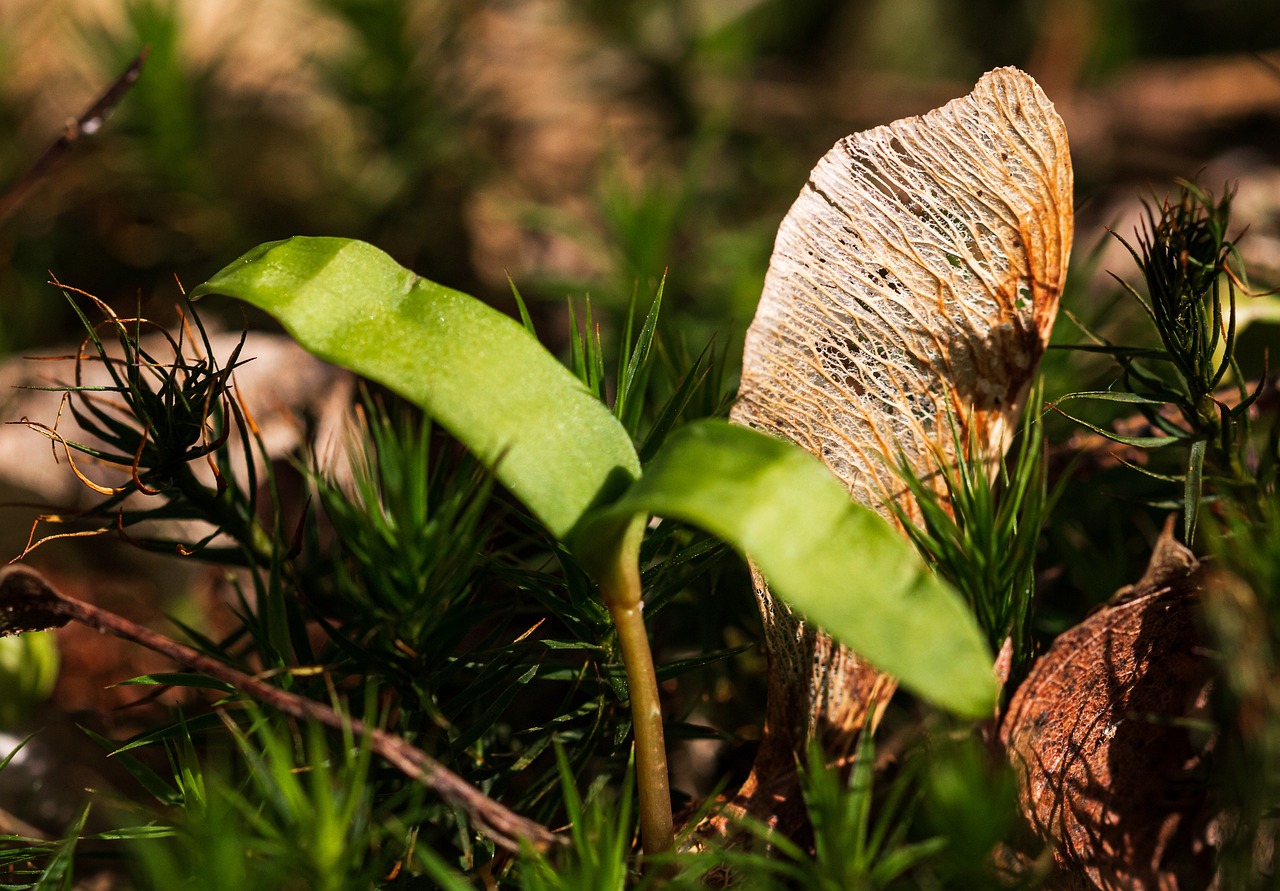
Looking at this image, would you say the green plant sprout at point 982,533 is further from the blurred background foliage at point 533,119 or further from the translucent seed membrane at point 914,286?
the blurred background foliage at point 533,119

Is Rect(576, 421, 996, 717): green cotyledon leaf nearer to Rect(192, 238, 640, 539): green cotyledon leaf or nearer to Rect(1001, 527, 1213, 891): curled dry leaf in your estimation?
Rect(192, 238, 640, 539): green cotyledon leaf

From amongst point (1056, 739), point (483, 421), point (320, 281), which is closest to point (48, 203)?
point (320, 281)

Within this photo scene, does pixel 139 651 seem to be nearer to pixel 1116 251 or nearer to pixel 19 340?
pixel 19 340

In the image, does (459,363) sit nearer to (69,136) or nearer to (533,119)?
(69,136)

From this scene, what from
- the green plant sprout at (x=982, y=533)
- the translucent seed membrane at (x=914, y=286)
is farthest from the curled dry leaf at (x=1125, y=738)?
the translucent seed membrane at (x=914, y=286)

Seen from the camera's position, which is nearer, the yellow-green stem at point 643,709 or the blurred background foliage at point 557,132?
the yellow-green stem at point 643,709

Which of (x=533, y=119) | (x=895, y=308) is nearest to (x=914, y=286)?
(x=895, y=308)
